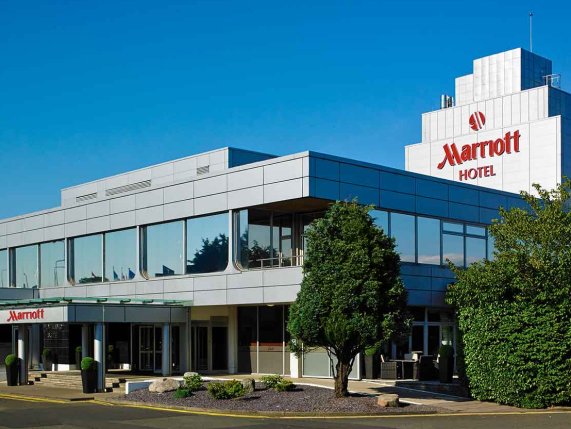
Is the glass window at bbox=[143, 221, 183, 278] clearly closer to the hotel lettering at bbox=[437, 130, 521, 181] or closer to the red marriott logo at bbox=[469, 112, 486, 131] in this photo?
the hotel lettering at bbox=[437, 130, 521, 181]

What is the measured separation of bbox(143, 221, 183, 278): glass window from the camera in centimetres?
3634

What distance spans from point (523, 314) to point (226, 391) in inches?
336

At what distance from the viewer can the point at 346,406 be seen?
73.2ft

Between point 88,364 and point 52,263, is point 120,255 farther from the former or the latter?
point 88,364

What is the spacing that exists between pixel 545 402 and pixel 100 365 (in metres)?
14.6

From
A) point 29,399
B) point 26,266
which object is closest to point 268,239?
point 29,399

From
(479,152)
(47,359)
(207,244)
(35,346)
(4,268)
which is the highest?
(479,152)

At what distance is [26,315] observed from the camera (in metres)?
32.8

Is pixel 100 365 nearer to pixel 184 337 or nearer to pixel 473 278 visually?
pixel 184 337

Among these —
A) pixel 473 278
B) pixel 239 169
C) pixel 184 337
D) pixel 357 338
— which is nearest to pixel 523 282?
pixel 473 278

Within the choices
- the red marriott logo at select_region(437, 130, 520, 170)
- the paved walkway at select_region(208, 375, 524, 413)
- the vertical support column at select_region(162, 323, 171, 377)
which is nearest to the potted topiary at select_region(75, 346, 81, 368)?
the vertical support column at select_region(162, 323, 171, 377)

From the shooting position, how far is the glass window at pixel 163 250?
119 feet

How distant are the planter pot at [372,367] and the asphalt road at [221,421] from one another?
10297 mm

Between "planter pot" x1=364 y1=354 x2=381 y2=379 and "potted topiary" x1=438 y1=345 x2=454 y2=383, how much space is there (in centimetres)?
295
